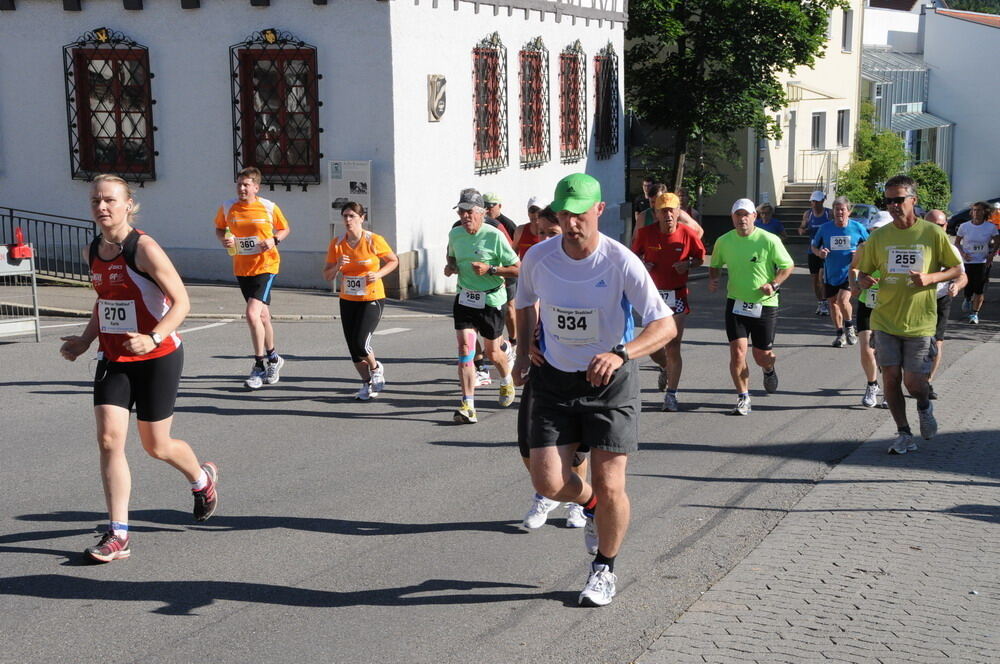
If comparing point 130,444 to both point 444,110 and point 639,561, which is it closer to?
point 639,561

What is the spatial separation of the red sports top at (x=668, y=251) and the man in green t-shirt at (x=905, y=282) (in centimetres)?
195

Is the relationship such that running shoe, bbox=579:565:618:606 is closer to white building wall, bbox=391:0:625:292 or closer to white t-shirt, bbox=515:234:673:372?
white t-shirt, bbox=515:234:673:372

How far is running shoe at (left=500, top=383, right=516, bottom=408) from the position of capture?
10969mm

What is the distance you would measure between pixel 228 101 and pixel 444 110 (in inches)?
132

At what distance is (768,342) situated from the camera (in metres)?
11.1

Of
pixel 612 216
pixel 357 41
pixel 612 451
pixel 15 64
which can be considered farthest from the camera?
pixel 612 216

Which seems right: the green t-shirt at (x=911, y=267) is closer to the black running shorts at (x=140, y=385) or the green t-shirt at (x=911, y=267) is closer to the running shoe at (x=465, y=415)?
the running shoe at (x=465, y=415)

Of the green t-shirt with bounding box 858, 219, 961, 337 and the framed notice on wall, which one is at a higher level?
the framed notice on wall

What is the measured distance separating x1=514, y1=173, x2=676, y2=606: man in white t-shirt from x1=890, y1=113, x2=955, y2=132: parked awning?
47598 millimetres

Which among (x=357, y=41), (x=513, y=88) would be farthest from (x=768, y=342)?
(x=513, y=88)

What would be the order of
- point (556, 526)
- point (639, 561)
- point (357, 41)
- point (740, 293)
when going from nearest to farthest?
point (639, 561) < point (556, 526) < point (740, 293) < point (357, 41)

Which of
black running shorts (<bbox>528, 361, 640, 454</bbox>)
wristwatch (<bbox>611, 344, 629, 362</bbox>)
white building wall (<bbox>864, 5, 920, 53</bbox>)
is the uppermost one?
white building wall (<bbox>864, 5, 920, 53</bbox>)

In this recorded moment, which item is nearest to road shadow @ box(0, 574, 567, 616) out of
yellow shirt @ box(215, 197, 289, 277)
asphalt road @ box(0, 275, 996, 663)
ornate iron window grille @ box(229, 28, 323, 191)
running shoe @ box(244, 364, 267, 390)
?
asphalt road @ box(0, 275, 996, 663)

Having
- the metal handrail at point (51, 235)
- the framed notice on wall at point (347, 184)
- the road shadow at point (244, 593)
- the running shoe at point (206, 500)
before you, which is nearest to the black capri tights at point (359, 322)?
the running shoe at point (206, 500)
